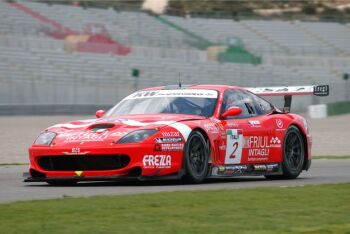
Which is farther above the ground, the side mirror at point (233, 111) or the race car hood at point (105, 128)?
the side mirror at point (233, 111)

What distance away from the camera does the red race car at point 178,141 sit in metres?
10.6

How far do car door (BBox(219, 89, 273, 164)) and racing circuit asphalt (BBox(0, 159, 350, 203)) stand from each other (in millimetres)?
309

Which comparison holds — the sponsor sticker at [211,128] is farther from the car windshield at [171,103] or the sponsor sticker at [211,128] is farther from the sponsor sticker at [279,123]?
the sponsor sticker at [279,123]

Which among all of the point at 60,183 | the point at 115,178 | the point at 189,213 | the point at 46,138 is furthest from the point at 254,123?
the point at 189,213

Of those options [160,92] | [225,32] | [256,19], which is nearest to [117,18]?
[225,32]

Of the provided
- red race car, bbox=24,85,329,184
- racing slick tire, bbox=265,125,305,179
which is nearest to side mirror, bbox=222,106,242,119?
red race car, bbox=24,85,329,184

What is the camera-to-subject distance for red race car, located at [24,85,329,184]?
1056cm

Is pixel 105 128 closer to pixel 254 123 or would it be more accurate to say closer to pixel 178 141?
pixel 178 141

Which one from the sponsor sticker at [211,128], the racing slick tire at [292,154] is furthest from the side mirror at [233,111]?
the racing slick tire at [292,154]

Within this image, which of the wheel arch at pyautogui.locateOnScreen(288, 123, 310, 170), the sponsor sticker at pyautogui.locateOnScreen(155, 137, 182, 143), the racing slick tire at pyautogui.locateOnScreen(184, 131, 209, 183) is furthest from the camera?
the wheel arch at pyautogui.locateOnScreen(288, 123, 310, 170)

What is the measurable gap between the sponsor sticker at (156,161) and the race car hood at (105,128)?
1.09 ft

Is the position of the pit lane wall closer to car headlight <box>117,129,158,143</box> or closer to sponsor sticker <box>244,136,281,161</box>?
sponsor sticker <box>244,136,281,161</box>

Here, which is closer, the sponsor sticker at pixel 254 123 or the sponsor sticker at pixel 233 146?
the sponsor sticker at pixel 233 146

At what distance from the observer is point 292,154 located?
1288 centimetres
